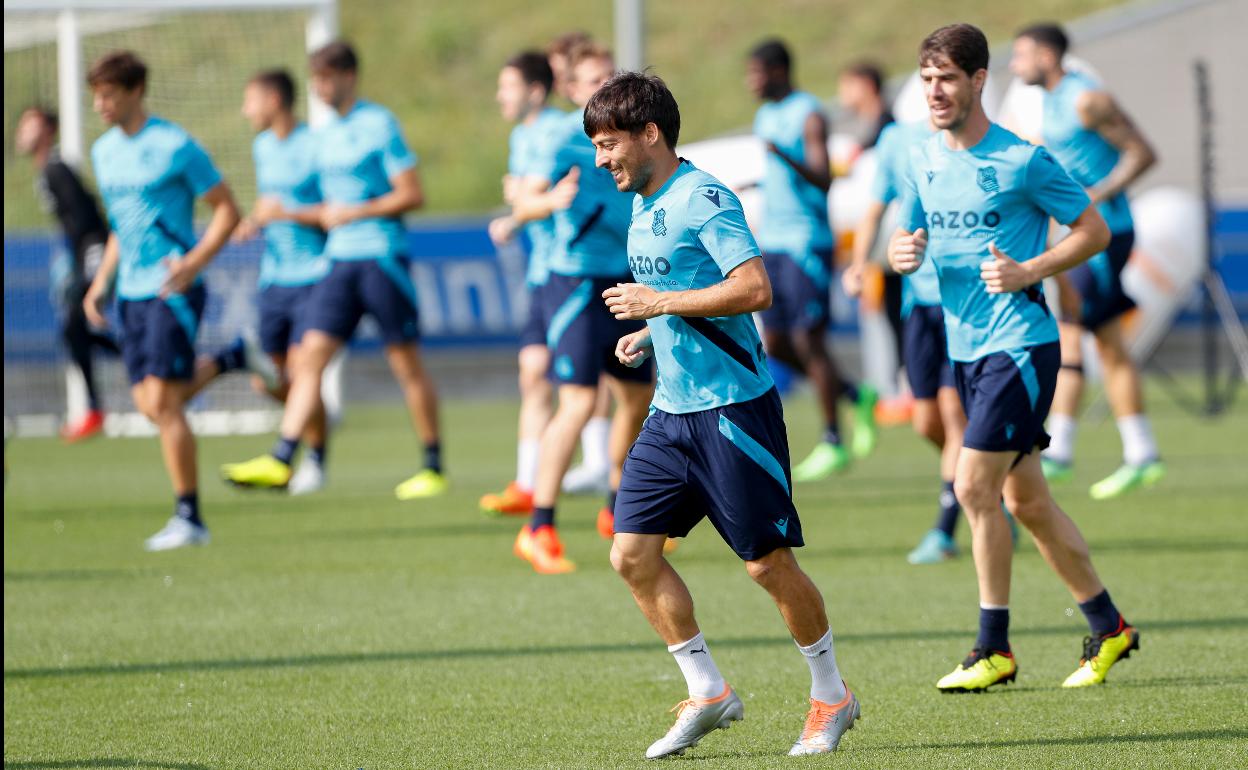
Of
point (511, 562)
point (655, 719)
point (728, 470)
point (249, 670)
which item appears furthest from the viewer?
point (511, 562)

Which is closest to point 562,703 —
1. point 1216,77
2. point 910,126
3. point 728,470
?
point 728,470

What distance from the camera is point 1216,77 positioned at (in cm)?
2481

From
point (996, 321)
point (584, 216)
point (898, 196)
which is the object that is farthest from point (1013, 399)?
point (584, 216)

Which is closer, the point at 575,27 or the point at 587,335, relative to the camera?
the point at 587,335

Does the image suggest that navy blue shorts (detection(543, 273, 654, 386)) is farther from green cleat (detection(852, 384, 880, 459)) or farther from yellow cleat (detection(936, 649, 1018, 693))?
green cleat (detection(852, 384, 880, 459))

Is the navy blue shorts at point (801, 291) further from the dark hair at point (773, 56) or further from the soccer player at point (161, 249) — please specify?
the soccer player at point (161, 249)

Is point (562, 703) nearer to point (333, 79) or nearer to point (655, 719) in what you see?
→ point (655, 719)

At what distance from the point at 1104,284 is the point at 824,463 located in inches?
93.5

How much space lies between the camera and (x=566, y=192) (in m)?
8.18

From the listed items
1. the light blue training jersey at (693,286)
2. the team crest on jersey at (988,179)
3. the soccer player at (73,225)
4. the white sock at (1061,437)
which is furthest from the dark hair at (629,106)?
the soccer player at (73,225)

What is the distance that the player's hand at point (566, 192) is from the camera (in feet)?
26.8

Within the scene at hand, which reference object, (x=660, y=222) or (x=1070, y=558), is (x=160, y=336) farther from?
(x=1070, y=558)

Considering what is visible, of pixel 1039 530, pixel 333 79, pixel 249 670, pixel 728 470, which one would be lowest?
pixel 249 670

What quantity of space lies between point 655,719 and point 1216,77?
21969mm
